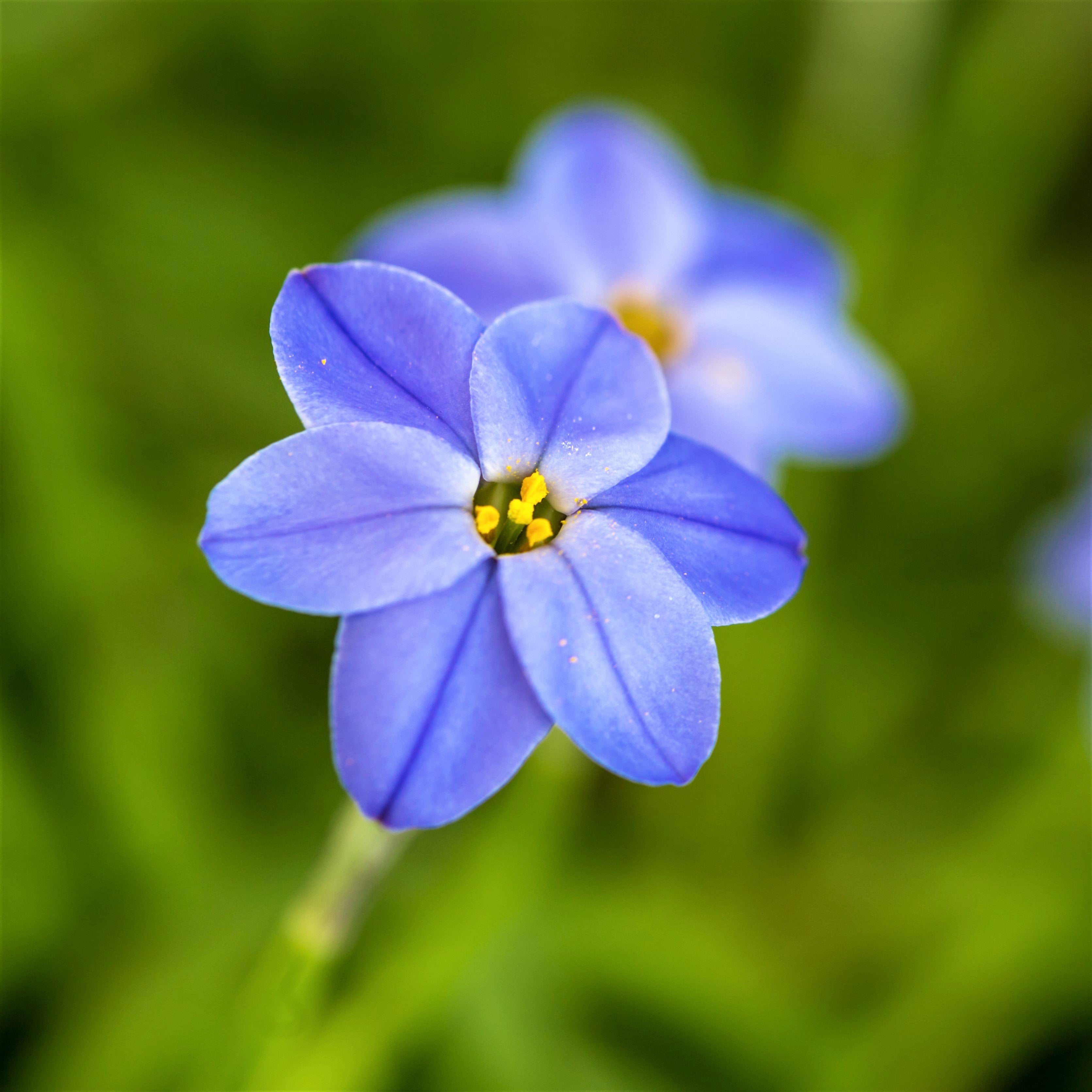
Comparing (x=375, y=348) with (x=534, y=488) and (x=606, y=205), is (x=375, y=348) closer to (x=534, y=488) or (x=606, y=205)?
(x=534, y=488)

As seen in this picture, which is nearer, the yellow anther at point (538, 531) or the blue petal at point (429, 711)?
the blue petal at point (429, 711)

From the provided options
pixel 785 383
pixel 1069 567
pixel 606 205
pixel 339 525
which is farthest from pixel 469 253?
Result: pixel 1069 567

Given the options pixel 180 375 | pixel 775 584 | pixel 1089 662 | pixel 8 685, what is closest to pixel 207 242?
pixel 180 375

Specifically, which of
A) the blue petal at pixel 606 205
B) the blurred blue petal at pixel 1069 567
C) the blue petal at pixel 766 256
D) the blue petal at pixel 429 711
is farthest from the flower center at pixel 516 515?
the blurred blue petal at pixel 1069 567

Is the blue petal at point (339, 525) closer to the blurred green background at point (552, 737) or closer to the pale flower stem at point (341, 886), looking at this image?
the pale flower stem at point (341, 886)

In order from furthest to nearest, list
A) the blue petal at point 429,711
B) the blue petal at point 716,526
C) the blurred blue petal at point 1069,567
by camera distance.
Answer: the blurred blue petal at point 1069,567, the blue petal at point 716,526, the blue petal at point 429,711

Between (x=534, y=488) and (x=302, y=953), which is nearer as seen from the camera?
(x=534, y=488)

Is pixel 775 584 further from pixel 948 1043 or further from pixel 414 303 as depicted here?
pixel 948 1043

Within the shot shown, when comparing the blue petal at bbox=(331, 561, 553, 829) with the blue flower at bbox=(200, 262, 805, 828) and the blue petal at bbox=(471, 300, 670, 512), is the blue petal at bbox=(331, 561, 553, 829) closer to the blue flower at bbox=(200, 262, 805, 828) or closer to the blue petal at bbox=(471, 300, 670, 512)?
the blue flower at bbox=(200, 262, 805, 828)
